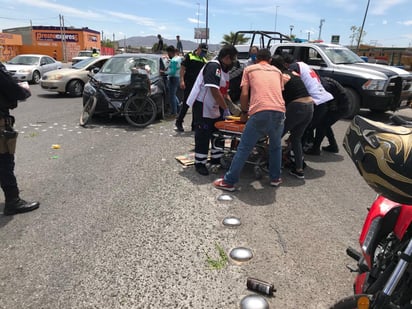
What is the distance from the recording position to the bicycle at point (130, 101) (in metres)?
7.77

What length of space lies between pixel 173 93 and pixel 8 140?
582 centimetres

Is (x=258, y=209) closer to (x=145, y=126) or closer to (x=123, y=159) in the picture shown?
(x=123, y=159)

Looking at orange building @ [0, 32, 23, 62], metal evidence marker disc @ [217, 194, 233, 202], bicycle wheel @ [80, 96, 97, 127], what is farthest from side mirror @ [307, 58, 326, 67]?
orange building @ [0, 32, 23, 62]

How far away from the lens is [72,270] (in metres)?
2.77

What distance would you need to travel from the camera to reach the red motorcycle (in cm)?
156

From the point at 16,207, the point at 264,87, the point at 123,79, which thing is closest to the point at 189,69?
the point at 123,79

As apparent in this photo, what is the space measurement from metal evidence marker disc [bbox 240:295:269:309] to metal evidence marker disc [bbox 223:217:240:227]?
1086mm

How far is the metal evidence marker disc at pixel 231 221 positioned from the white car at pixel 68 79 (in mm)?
10713

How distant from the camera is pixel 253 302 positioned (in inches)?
96.0

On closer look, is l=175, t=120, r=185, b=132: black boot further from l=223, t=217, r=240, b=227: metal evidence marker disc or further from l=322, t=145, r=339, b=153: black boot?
l=223, t=217, r=240, b=227: metal evidence marker disc

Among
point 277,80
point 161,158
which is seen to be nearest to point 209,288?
point 277,80

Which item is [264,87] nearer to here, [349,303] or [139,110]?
[349,303]

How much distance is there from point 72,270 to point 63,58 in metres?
51.8

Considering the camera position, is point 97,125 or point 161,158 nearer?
point 161,158
